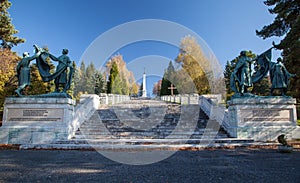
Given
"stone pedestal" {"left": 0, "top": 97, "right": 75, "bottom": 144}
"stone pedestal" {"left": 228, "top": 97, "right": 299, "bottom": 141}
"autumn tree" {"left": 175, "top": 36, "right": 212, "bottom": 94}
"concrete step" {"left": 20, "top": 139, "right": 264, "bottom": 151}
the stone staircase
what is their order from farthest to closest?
"autumn tree" {"left": 175, "top": 36, "right": 212, "bottom": 94} → "stone pedestal" {"left": 228, "top": 97, "right": 299, "bottom": 141} → "stone pedestal" {"left": 0, "top": 97, "right": 75, "bottom": 144} → the stone staircase → "concrete step" {"left": 20, "top": 139, "right": 264, "bottom": 151}

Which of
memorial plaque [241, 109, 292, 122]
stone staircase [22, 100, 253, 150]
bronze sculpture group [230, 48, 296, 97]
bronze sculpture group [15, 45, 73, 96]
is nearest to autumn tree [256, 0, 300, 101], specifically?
bronze sculpture group [230, 48, 296, 97]

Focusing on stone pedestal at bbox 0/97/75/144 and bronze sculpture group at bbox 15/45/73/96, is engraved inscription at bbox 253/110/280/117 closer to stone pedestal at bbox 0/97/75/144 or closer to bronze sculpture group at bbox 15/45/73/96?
stone pedestal at bbox 0/97/75/144

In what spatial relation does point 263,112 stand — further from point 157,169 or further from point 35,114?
point 35,114

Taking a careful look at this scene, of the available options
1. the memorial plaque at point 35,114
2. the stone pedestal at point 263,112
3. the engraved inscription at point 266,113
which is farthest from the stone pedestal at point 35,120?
the engraved inscription at point 266,113

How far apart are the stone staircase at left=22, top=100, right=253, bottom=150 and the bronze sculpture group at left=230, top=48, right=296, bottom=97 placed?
239cm

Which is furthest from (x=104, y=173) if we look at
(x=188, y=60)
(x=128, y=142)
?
(x=188, y=60)

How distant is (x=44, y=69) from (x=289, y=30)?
15202mm

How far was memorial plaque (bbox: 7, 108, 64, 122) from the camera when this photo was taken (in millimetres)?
7785

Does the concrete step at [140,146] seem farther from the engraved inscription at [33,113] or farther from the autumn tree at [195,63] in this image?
the autumn tree at [195,63]

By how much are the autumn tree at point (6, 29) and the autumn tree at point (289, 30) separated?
2117 centimetres

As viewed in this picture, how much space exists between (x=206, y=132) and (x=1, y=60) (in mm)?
15260

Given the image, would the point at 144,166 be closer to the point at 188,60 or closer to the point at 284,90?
the point at 284,90

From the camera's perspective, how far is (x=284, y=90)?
334 inches

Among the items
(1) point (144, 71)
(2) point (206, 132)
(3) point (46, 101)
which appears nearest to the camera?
(3) point (46, 101)
